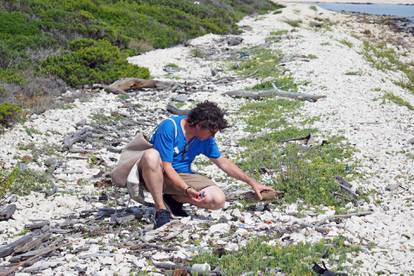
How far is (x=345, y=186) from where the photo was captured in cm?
778

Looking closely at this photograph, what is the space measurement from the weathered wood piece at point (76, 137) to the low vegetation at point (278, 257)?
5.56m

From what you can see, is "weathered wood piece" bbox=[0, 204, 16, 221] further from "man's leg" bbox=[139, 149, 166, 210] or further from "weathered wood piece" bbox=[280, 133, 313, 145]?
"weathered wood piece" bbox=[280, 133, 313, 145]

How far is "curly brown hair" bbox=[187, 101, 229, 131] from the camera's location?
20.6 feet

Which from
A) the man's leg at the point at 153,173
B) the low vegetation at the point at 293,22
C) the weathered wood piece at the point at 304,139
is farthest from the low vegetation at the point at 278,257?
the low vegetation at the point at 293,22

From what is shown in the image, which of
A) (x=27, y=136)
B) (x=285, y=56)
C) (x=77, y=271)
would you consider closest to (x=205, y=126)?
(x=77, y=271)

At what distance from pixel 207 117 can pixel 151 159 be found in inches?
31.7

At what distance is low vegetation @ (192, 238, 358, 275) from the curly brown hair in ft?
4.51

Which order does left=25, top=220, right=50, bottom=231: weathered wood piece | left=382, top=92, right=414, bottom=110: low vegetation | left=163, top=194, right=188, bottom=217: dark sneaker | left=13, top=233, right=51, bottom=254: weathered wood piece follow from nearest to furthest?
left=13, top=233, right=51, bottom=254: weathered wood piece → left=25, top=220, right=50, bottom=231: weathered wood piece → left=163, top=194, right=188, bottom=217: dark sneaker → left=382, top=92, right=414, bottom=110: low vegetation

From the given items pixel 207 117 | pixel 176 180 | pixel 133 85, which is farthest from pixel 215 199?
pixel 133 85

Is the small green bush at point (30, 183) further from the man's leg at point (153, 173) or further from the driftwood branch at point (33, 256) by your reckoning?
the man's leg at point (153, 173)

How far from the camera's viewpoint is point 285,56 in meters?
20.9

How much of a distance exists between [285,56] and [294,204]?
14.2 meters

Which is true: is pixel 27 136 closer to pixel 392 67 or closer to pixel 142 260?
pixel 142 260

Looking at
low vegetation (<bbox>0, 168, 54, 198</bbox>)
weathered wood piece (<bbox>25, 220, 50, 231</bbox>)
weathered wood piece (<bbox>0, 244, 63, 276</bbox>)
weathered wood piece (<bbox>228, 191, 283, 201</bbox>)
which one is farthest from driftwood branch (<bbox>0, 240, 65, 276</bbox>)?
weathered wood piece (<bbox>228, 191, 283, 201</bbox>)
